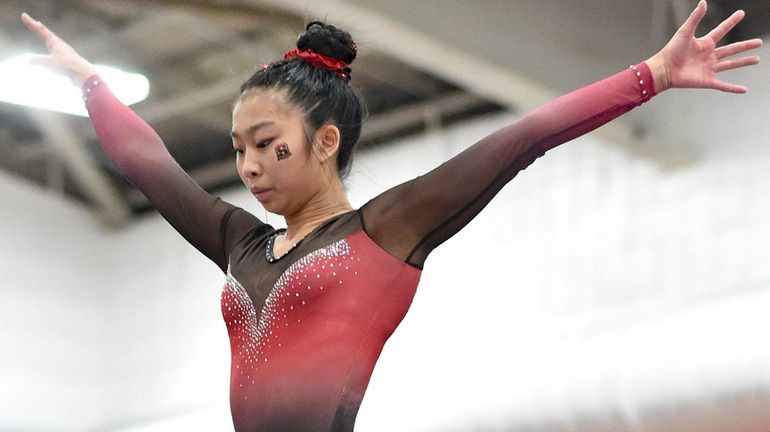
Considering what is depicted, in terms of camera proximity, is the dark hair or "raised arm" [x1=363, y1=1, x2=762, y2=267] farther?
the dark hair

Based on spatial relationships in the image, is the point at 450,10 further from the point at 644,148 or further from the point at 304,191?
the point at 304,191

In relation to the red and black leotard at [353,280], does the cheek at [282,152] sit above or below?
above

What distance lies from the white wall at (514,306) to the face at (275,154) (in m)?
1.48

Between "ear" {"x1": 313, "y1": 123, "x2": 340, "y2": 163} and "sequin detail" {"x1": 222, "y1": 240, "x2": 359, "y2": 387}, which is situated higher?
"ear" {"x1": 313, "y1": 123, "x2": 340, "y2": 163}

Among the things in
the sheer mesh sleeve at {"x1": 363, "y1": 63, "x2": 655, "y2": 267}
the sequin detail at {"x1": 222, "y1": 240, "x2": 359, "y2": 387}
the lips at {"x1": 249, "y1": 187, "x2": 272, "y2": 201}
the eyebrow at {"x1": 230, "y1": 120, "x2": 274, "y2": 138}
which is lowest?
the sequin detail at {"x1": 222, "y1": 240, "x2": 359, "y2": 387}

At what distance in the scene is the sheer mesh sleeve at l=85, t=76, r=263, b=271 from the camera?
1.88 meters

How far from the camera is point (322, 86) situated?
1.79 meters

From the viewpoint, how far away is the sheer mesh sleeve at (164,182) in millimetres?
1878

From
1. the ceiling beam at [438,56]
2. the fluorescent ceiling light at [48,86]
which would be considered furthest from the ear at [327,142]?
the fluorescent ceiling light at [48,86]

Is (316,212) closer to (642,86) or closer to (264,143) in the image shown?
(264,143)

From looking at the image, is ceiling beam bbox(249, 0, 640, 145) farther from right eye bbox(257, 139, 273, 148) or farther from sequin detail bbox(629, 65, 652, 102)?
sequin detail bbox(629, 65, 652, 102)

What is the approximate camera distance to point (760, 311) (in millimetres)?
4125

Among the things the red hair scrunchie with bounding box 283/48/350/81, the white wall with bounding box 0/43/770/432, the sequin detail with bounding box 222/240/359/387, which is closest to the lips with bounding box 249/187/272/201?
the sequin detail with bounding box 222/240/359/387

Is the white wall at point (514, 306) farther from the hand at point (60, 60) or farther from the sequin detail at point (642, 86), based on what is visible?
the sequin detail at point (642, 86)
